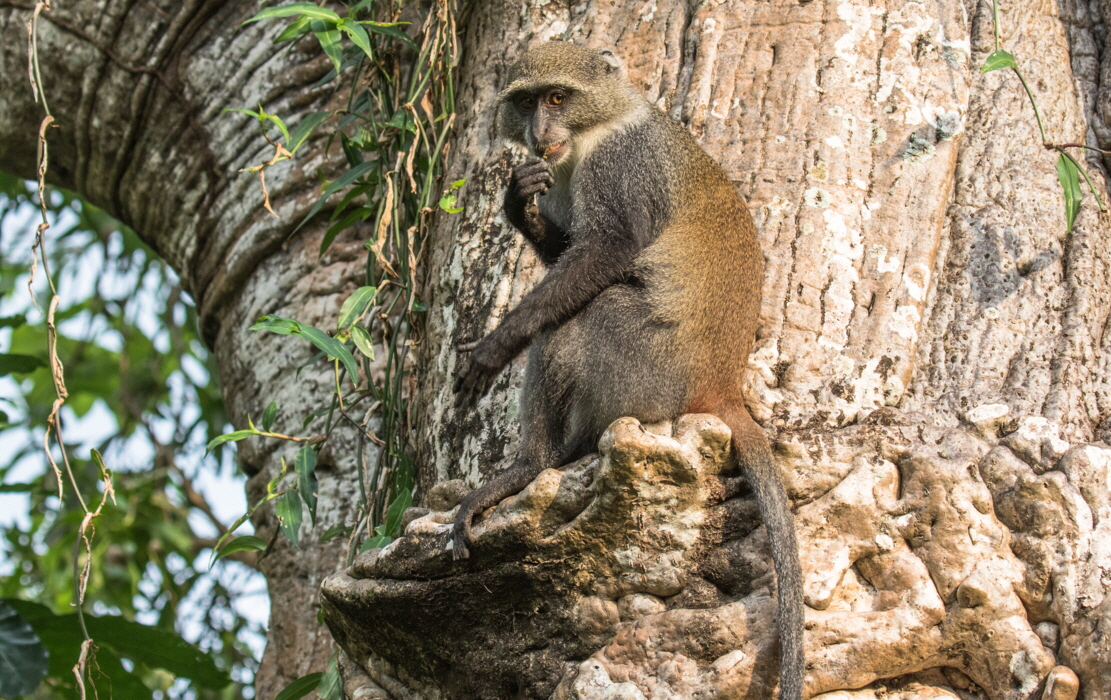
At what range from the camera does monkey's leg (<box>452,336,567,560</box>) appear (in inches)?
105

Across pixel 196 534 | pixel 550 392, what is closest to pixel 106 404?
pixel 196 534

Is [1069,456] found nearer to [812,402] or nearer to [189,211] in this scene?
[812,402]

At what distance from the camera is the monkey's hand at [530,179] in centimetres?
313

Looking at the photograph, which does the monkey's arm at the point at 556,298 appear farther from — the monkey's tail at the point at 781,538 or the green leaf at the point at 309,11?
the green leaf at the point at 309,11

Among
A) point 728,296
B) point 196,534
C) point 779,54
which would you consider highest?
point 196,534

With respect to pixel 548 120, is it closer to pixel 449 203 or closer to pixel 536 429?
pixel 449 203

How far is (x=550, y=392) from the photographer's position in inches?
112

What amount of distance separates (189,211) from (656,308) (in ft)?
8.56

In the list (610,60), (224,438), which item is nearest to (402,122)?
(610,60)

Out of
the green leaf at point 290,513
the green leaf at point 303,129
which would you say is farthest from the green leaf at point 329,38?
the green leaf at point 290,513

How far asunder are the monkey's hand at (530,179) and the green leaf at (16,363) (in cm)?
184

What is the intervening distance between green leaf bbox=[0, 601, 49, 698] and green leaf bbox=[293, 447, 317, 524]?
2.71 feet

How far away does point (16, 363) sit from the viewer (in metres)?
3.63

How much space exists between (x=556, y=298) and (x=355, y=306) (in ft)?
2.05
